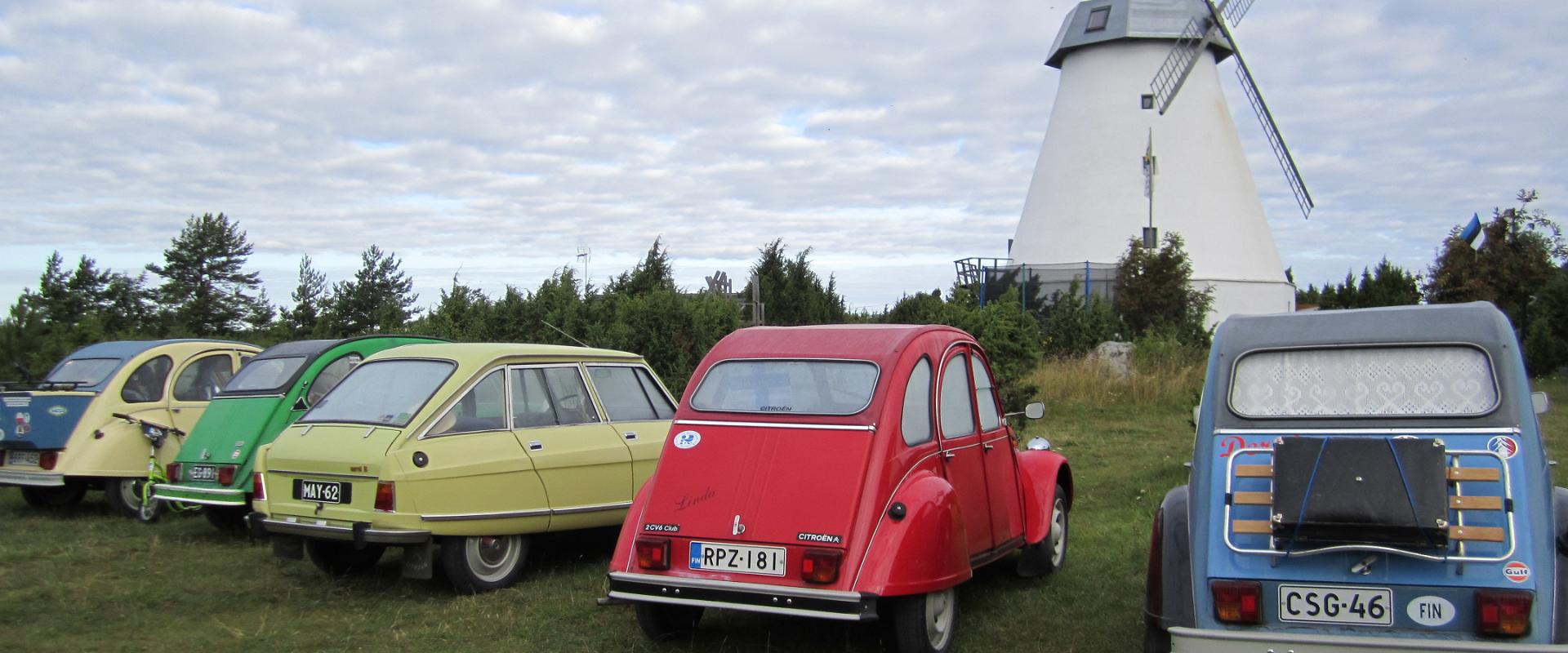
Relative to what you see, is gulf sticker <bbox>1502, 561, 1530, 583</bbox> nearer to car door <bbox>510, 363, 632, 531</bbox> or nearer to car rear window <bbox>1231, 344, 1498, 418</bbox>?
car rear window <bbox>1231, 344, 1498, 418</bbox>

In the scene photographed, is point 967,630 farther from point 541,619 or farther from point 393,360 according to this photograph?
point 393,360

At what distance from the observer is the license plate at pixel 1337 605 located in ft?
15.5

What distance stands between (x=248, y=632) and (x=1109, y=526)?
6517 millimetres

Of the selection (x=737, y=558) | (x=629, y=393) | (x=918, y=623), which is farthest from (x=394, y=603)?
(x=918, y=623)

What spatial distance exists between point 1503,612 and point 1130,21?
31.0m

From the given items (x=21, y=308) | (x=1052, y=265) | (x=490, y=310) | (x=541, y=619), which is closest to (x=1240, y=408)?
(x=541, y=619)

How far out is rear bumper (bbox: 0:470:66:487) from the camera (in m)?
10.8

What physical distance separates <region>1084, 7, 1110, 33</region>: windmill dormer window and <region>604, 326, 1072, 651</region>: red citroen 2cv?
95.2ft

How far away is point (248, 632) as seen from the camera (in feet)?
22.9

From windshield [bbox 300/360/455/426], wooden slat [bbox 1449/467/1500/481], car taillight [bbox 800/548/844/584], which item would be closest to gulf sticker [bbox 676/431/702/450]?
car taillight [bbox 800/548/844/584]

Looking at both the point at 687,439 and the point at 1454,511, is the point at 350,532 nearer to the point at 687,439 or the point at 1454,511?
the point at 687,439

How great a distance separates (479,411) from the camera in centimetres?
813

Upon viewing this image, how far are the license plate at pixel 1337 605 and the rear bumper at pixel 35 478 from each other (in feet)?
34.1

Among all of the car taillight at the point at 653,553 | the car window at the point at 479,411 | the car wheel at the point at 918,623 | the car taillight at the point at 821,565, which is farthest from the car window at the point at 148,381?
the car wheel at the point at 918,623
